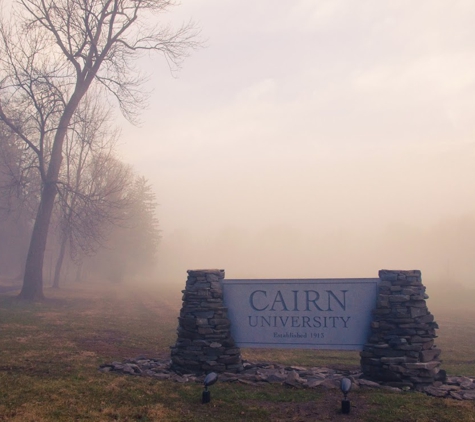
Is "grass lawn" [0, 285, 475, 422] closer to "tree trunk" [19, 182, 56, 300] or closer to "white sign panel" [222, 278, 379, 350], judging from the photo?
"white sign panel" [222, 278, 379, 350]

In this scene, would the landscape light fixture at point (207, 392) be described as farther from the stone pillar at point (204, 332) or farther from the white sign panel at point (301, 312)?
the white sign panel at point (301, 312)

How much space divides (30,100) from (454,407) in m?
25.1

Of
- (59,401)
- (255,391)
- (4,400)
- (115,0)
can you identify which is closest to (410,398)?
(255,391)

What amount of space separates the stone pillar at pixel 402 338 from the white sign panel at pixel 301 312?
276 millimetres

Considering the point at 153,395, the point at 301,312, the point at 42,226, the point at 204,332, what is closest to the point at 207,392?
the point at 153,395

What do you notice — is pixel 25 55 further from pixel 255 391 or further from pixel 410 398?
pixel 410 398

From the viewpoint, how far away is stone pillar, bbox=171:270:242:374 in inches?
432

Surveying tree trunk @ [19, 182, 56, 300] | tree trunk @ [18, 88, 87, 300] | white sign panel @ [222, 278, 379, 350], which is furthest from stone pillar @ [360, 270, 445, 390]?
tree trunk @ [19, 182, 56, 300]

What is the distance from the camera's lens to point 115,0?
94.0 feet

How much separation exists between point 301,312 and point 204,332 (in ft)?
6.79

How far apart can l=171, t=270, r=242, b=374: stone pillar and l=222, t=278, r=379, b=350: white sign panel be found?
25cm

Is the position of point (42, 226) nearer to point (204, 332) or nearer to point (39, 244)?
point (39, 244)

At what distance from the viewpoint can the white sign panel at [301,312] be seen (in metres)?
10.9

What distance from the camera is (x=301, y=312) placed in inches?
438
